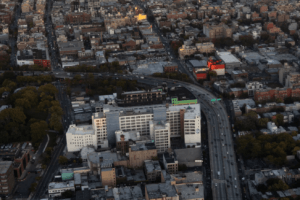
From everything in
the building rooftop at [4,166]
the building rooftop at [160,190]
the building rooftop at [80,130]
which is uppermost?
the building rooftop at [160,190]

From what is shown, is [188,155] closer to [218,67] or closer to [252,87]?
[252,87]

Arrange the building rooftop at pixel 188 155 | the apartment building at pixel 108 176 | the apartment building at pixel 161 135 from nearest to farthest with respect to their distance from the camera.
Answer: the apartment building at pixel 108 176 → the building rooftop at pixel 188 155 → the apartment building at pixel 161 135

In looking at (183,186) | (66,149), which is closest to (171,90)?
(66,149)

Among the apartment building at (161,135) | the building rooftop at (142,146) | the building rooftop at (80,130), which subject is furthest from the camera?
the building rooftop at (80,130)

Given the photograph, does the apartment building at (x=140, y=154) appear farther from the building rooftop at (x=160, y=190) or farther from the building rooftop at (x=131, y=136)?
the building rooftop at (x=160, y=190)

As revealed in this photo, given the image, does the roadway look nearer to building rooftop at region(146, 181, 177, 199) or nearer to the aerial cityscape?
the aerial cityscape

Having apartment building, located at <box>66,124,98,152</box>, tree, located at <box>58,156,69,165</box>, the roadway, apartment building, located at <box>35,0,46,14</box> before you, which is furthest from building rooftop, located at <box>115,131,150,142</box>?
apartment building, located at <box>35,0,46,14</box>

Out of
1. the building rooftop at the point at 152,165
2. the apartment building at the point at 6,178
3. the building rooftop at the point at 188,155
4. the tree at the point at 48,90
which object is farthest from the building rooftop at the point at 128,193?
Result: the tree at the point at 48,90
